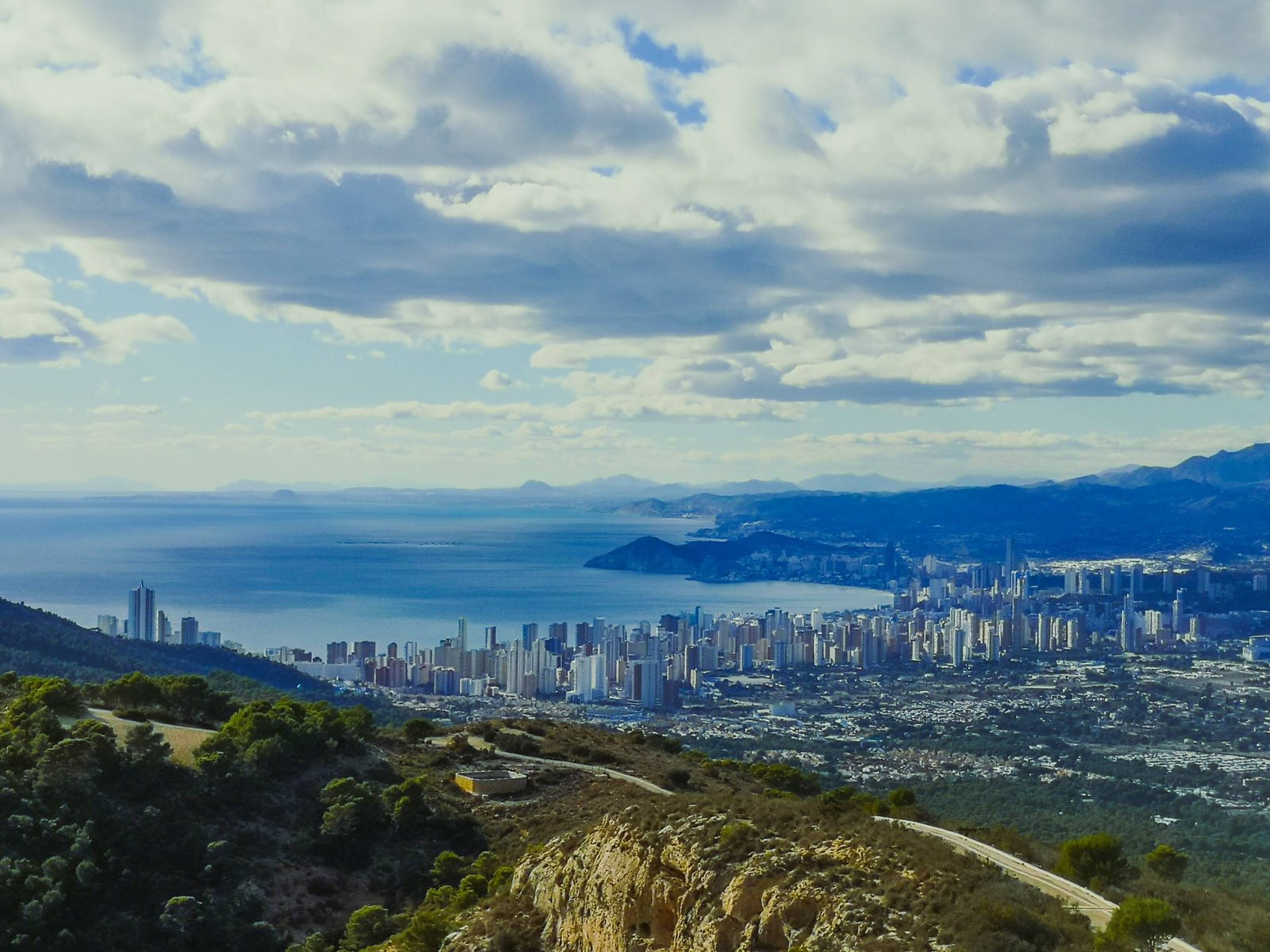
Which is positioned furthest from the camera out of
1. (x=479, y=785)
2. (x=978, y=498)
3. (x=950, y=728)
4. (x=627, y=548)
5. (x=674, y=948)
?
(x=978, y=498)

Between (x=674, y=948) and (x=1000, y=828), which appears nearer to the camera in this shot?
(x=674, y=948)

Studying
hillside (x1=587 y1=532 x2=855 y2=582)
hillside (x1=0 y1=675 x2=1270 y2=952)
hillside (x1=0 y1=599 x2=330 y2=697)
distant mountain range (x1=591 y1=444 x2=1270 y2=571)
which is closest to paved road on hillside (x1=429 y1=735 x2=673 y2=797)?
hillside (x1=0 y1=675 x2=1270 y2=952)

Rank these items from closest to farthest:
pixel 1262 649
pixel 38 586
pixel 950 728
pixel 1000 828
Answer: pixel 1000 828
pixel 950 728
pixel 1262 649
pixel 38 586

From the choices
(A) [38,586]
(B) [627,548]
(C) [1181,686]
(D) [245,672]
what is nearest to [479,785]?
(D) [245,672]

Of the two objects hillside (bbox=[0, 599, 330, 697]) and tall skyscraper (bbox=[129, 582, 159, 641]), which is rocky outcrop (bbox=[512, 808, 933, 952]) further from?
tall skyscraper (bbox=[129, 582, 159, 641])

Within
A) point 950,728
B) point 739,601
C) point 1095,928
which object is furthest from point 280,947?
point 739,601

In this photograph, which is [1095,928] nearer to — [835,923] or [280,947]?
[835,923]

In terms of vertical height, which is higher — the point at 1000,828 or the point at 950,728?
the point at 1000,828

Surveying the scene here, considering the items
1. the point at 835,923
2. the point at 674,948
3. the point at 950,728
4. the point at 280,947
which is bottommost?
the point at 950,728
